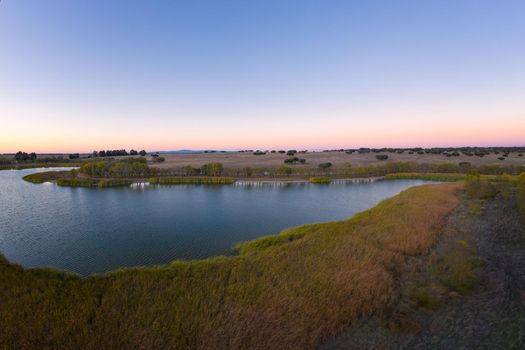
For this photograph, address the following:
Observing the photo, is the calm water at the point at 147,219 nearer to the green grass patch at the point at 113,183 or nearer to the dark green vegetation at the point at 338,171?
the green grass patch at the point at 113,183

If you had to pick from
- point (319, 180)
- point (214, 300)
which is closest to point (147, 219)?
point (214, 300)

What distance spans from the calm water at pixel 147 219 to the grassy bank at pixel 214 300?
14.3ft

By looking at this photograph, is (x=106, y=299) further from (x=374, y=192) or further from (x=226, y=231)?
(x=374, y=192)

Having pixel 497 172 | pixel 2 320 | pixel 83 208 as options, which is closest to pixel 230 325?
pixel 2 320

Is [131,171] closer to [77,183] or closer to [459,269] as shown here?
[77,183]

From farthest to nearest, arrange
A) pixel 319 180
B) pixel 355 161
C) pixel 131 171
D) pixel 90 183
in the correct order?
pixel 355 161
pixel 131 171
pixel 319 180
pixel 90 183

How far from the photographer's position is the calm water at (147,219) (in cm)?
1795

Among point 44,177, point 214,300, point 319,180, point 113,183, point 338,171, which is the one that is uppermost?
point 44,177

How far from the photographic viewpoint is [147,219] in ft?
89.4

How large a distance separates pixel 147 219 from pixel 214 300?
2114 centimetres

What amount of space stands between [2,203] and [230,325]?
45454mm

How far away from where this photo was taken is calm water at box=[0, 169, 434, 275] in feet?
58.9

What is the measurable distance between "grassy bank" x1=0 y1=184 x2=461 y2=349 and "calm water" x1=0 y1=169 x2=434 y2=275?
14.3 feet

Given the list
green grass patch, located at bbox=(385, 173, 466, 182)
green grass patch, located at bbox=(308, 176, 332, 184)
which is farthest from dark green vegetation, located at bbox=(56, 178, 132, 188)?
green grass patch, located at bbox=(385, 173, 466, 182)
